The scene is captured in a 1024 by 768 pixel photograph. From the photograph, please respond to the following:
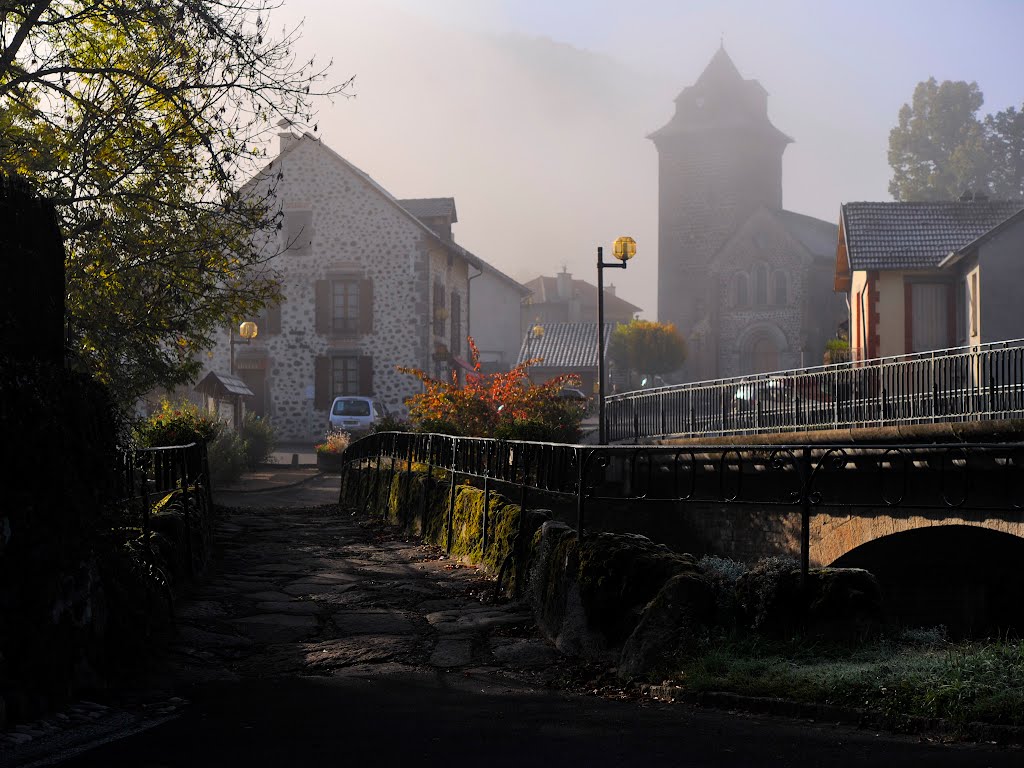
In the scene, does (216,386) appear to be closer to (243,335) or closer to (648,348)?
(243,335)

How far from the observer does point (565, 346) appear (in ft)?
212

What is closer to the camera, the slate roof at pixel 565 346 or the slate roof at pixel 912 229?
the slate roof at pixel 912 229

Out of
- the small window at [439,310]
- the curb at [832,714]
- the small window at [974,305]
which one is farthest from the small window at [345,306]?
the curb at [832,714]

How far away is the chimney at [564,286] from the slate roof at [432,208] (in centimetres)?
4140

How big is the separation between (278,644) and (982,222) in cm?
2954

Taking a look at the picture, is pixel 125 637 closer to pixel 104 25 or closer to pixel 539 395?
pixel 104 25

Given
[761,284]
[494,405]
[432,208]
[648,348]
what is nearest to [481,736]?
[494,405]

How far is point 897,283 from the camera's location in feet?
104

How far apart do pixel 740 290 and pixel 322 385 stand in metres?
30.0

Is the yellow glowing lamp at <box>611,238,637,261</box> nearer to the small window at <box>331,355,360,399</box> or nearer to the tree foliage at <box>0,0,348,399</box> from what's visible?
the tree foliage at <box>0,0,348,399</box>

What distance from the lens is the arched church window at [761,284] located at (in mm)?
64688

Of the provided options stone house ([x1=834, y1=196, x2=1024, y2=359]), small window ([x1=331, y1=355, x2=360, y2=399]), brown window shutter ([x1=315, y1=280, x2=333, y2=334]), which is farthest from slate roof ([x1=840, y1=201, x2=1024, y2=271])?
brown window shutter ([x1=315, y1=280, x2=333, y2=334])

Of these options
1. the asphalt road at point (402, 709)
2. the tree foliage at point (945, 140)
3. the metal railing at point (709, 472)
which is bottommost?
the asphalt road at point (402, 709)

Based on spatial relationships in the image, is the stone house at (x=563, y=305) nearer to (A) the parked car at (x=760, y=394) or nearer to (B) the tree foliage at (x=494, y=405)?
(A) the parked car at (x=760, y=394)
